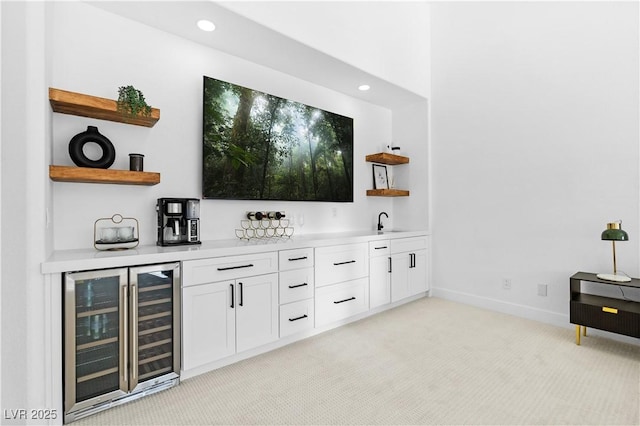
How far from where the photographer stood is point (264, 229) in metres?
3.15

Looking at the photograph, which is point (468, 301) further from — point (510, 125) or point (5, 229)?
point (5, 229)

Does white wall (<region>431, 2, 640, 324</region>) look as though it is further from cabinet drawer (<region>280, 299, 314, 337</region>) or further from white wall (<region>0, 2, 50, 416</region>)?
white wall (<region>0, 2, 50, 416</region>)

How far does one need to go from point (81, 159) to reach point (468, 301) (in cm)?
402

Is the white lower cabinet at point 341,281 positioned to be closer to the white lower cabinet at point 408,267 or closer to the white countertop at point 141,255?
the white countertop at point 141,255

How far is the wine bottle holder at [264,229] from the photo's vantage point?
3029 millimetres

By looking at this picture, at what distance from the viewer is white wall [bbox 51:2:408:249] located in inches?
87.5

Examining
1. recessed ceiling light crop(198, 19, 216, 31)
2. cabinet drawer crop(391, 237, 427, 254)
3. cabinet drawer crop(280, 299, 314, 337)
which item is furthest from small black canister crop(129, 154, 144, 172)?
cabinet drawer crop(391, 237, 427, 254)

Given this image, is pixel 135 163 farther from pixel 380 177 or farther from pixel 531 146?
pixel 531 146

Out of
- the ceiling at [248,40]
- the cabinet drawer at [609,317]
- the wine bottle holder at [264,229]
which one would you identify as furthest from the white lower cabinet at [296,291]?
the cabinet drawer at [609,317]

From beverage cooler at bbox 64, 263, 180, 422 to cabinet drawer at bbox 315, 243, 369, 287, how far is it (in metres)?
1.25

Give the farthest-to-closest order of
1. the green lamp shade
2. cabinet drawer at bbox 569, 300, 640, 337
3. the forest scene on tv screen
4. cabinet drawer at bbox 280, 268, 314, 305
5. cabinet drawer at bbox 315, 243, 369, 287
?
cabinet drawer at bbox 315, 243, 369, 287 < the forest scene on tv screen < cabinet drawer at bbox 280, 268, 314, 305 < the green lamp shade < cabinet drawer at bbox 569, 300, 640, 337

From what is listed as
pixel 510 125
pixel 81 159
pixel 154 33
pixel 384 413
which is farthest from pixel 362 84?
pixel 384 413

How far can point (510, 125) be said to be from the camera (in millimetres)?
3490

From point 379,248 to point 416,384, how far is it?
5.00ft
